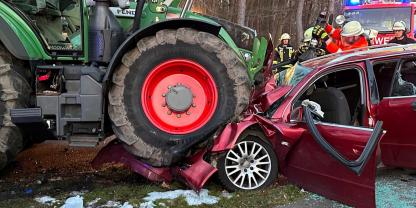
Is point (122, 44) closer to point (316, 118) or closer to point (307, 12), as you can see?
point (316, 118)

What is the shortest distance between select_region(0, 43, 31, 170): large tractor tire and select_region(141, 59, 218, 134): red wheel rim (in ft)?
3.87

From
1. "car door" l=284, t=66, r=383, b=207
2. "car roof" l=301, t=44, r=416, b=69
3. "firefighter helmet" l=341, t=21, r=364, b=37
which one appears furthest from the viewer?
"firefighter helmet" l=341, t=21, r=364, b=37

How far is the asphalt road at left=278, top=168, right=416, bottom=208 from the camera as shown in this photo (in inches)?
194

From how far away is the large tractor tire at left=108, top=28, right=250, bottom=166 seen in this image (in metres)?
4.85

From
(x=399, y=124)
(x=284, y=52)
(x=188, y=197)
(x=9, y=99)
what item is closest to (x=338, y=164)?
(x=399, y=124)

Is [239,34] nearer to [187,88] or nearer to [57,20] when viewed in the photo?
[187,88]

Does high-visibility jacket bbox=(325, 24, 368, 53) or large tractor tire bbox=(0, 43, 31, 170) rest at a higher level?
high-visibility jacket bbox=(325, 24, 368, 53)

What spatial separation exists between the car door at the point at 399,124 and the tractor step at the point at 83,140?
3.01 meters

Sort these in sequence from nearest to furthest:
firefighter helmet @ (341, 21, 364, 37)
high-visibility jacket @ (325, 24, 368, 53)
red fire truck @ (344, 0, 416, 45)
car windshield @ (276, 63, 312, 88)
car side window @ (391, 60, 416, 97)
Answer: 1. car side window @ (391, 60, 416, 97)
2. car windshield @ (276, 63, 312, 88)
3. firefighter helmet @ (341, 21, 364, 37)
4. high-visibility jacket @ (325, 24, 368, 53)
5. red fire truck @ (344, 0, 416, 45)

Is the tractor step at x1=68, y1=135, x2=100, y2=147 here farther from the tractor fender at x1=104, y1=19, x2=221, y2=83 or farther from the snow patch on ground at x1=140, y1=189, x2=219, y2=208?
the snow patch on ground at x1=140, y1=189, x2=219, y2=208

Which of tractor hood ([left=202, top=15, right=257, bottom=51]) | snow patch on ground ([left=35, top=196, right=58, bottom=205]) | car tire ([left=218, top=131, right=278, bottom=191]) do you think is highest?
tractor hood ([left=202, top=15, right=257, bottom=51])

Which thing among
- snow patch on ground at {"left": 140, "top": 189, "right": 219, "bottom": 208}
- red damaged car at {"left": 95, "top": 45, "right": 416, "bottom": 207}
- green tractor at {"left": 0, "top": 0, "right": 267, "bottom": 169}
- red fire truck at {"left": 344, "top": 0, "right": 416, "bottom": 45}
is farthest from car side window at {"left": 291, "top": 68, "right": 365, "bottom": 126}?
red fire truck at {"left": 344, "top": 0, "right": 416, "bottom": 45}

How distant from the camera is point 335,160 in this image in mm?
4703

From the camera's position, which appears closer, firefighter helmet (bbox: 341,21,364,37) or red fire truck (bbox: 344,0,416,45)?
firefighter helmet (bbox: 341,21,364,37)
